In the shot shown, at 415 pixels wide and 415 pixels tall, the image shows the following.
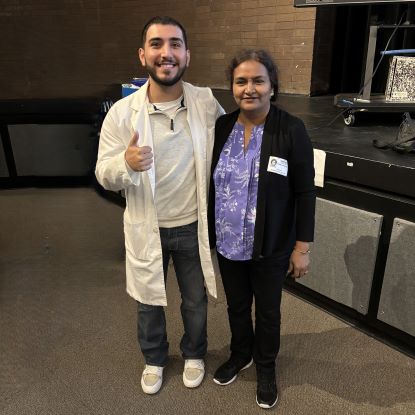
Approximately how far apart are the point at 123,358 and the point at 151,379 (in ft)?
0.73

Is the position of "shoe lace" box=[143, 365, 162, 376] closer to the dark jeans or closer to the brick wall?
the dark jeans

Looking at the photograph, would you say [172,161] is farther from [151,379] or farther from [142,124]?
[151,379]

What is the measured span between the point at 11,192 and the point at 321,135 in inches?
123

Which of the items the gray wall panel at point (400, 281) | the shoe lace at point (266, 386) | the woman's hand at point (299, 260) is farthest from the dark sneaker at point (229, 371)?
the gray wall panel at point (400, 281)

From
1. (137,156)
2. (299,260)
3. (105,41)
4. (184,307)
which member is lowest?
A: (184,307)

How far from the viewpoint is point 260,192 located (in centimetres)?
119

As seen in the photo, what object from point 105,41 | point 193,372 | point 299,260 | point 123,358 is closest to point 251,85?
point 299,260

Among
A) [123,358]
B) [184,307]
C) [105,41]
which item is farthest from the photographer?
[105,41]

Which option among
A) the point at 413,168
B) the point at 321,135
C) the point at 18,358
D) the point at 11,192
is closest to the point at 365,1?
the point at 321,135

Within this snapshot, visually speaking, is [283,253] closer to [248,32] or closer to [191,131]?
[191,131]

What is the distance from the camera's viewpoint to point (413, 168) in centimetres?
144

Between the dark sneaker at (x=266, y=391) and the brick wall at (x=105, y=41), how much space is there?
8.58 ft

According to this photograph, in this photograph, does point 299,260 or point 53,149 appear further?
point 53,149

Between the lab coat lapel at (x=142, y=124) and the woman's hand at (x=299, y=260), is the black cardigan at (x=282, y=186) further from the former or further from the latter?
the lab coat lapel at (x=142, y=124)
